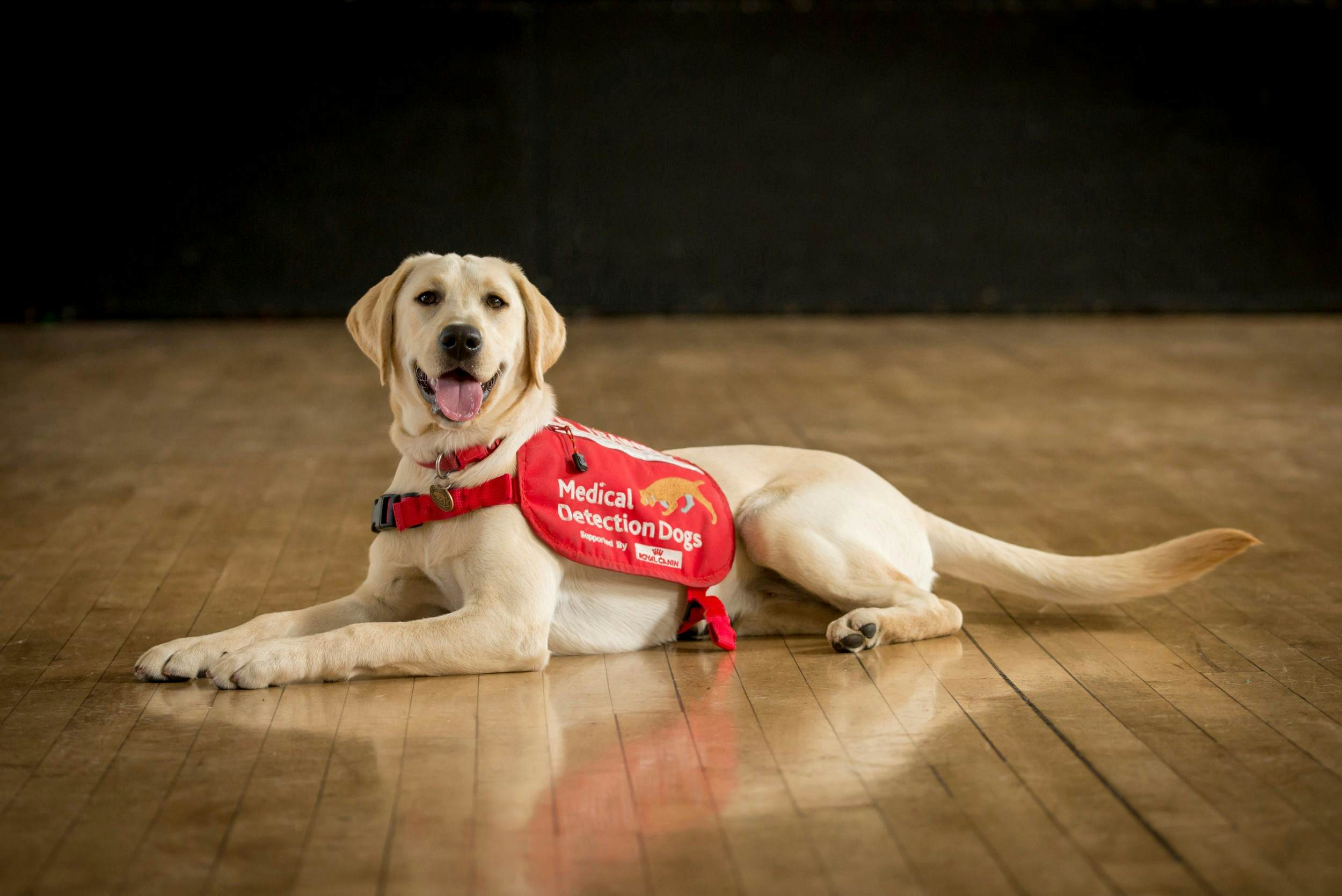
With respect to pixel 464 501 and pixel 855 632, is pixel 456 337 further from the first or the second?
pixel 855 632

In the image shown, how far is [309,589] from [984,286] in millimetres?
8958

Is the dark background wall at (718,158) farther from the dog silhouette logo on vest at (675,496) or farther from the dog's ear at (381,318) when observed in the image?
the dog silhouette logo on vest at (675,496)

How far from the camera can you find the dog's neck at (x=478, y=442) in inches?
129

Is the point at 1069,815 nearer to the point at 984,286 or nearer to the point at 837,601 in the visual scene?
the point at 837,601

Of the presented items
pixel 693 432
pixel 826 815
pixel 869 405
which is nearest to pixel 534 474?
→ pixel 826 815

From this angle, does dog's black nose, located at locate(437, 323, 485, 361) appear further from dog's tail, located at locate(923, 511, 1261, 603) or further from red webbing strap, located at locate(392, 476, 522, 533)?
dog's tail, located at locate(923, 511, 1261, 603)

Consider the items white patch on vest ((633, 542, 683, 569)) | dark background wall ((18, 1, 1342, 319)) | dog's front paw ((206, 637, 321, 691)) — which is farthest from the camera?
dark background wall ((18, 1, 1342, 319))

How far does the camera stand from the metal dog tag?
3199 millimetres

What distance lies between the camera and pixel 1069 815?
247 centimetres

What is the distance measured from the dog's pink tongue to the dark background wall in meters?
8.64

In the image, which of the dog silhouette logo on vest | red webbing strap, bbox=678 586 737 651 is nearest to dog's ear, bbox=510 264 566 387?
the dog silhouette logo on vest

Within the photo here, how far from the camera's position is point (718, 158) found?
465 inches

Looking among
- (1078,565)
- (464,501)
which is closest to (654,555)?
(464,501)

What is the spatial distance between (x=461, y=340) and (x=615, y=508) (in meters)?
0.54
